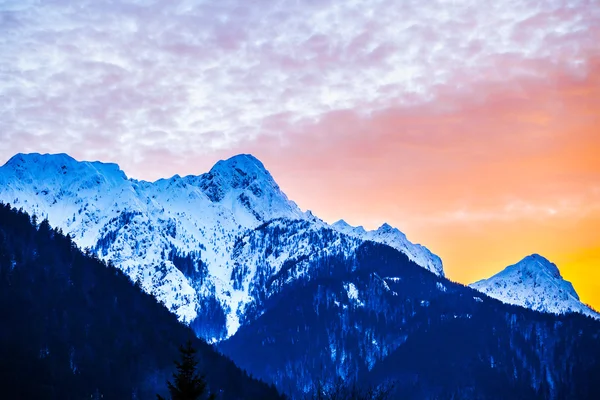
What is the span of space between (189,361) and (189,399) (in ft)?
13.4

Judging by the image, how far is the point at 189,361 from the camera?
6494cm

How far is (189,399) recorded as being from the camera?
61.5 metres
